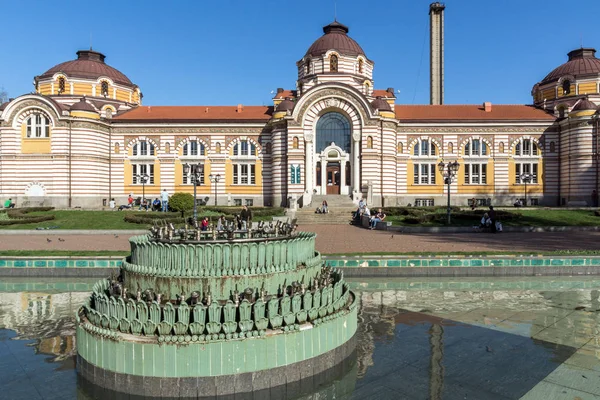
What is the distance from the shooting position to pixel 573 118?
42.4 meters

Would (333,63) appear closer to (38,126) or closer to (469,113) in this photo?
(469,113)

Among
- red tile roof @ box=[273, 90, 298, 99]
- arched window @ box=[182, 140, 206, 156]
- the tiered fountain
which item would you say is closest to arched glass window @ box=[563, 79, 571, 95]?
red tile roof @ box=[273, 90, 298, 99]

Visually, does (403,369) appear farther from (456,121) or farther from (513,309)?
(456,121)

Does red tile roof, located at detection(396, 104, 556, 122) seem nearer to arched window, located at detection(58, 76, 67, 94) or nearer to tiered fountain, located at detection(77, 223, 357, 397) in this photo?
tiered fountain, located at detection(77, 223, 357, 397)

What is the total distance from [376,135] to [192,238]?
1352 inches

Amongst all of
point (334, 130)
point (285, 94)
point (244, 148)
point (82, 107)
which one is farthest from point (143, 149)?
point (334, 130)

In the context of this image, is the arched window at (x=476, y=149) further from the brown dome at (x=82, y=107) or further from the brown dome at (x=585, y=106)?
the brown dome at (x=82, y=107)

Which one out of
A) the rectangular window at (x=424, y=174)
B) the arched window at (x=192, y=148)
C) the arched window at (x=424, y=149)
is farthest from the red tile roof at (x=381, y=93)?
the arched window at (x=192, y=148)

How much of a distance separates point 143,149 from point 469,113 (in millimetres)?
37447

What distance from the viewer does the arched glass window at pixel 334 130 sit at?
42281 millimetres

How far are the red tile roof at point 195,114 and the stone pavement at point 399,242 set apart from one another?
69.6 ft

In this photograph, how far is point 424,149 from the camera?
45.8 m

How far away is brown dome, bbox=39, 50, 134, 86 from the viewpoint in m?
49.7

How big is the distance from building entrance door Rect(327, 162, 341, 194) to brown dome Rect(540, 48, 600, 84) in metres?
29.9
